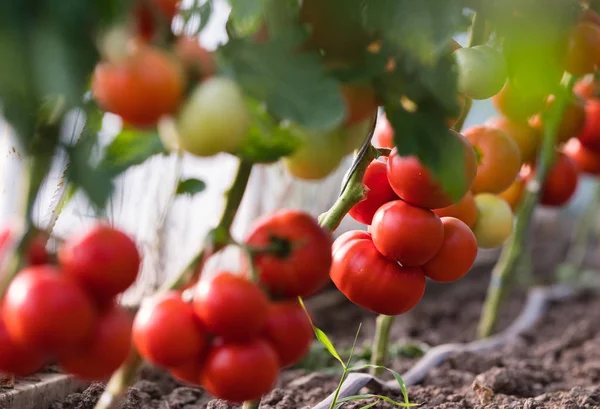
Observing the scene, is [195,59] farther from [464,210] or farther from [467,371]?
[467,371]

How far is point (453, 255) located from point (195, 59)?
446mm

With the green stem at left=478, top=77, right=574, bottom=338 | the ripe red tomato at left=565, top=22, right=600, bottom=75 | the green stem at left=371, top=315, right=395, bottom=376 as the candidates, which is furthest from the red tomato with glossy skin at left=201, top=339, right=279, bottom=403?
the green stem at left=478, top=77, right=574, bottom=338

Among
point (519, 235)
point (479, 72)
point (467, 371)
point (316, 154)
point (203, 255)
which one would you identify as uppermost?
point (479, 72)

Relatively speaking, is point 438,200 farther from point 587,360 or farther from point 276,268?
point 587,360

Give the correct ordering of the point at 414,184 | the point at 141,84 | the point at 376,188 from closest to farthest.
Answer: the point at 141,84 < the point at 414,184 < the point at 376,188

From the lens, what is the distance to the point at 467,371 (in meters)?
1.69

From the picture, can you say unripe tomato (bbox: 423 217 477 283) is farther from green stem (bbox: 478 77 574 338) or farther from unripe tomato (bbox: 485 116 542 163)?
green stem (bbox: 478 77 574 338)

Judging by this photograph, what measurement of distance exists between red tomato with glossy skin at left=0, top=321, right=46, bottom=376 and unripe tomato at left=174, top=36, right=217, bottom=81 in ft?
0.78

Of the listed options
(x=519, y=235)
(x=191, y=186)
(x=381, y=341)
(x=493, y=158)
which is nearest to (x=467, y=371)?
(x=381, y=341)

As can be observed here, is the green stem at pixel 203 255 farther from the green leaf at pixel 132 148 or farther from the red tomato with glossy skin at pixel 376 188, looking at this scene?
the red tomato with glossy skin at pixel 376 188

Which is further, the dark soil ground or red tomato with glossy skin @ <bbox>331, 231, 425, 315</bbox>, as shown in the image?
the dark soil ground

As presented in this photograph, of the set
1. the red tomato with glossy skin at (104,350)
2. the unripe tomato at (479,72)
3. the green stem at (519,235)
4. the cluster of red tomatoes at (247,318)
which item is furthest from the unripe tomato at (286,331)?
the green stem at (519,235)

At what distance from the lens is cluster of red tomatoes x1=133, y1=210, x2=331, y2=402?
1.85 feet

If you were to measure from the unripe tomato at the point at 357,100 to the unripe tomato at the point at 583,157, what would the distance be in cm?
100
